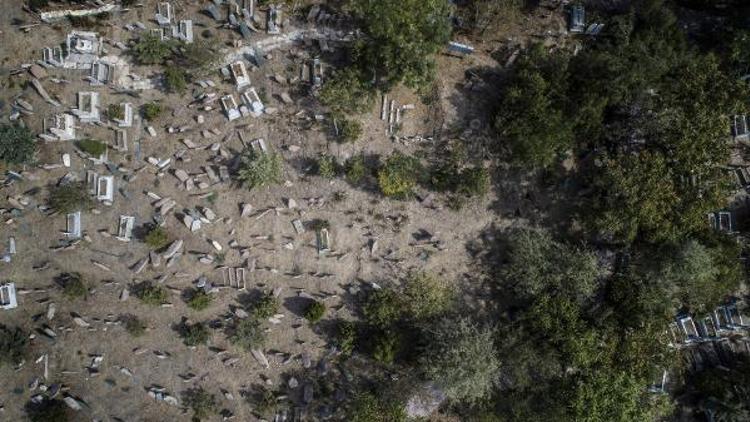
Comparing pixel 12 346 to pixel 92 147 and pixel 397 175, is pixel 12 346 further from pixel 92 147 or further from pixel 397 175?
pixel 397 175

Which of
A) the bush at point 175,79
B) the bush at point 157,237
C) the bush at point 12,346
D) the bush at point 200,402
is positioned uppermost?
the bush at point 175,79

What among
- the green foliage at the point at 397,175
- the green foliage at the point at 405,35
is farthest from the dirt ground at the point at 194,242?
the green foliage at the point at 405,35

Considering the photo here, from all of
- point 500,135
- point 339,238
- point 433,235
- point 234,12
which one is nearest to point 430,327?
point 433,235

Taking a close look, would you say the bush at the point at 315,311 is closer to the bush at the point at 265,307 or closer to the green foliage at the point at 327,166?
the bush at the point at 265,307

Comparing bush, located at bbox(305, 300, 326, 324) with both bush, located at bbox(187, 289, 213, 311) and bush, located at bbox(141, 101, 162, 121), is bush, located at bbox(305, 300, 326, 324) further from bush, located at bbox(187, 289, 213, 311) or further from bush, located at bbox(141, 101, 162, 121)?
bush, located at bbox(141, 101, 162, 121)

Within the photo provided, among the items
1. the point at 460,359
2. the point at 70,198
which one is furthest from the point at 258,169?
the point at 460,359

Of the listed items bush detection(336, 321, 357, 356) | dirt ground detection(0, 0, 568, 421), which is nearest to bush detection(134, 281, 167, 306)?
dirt ground detection(0, 0, 568, 421)

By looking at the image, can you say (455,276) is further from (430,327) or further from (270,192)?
(270,192)
